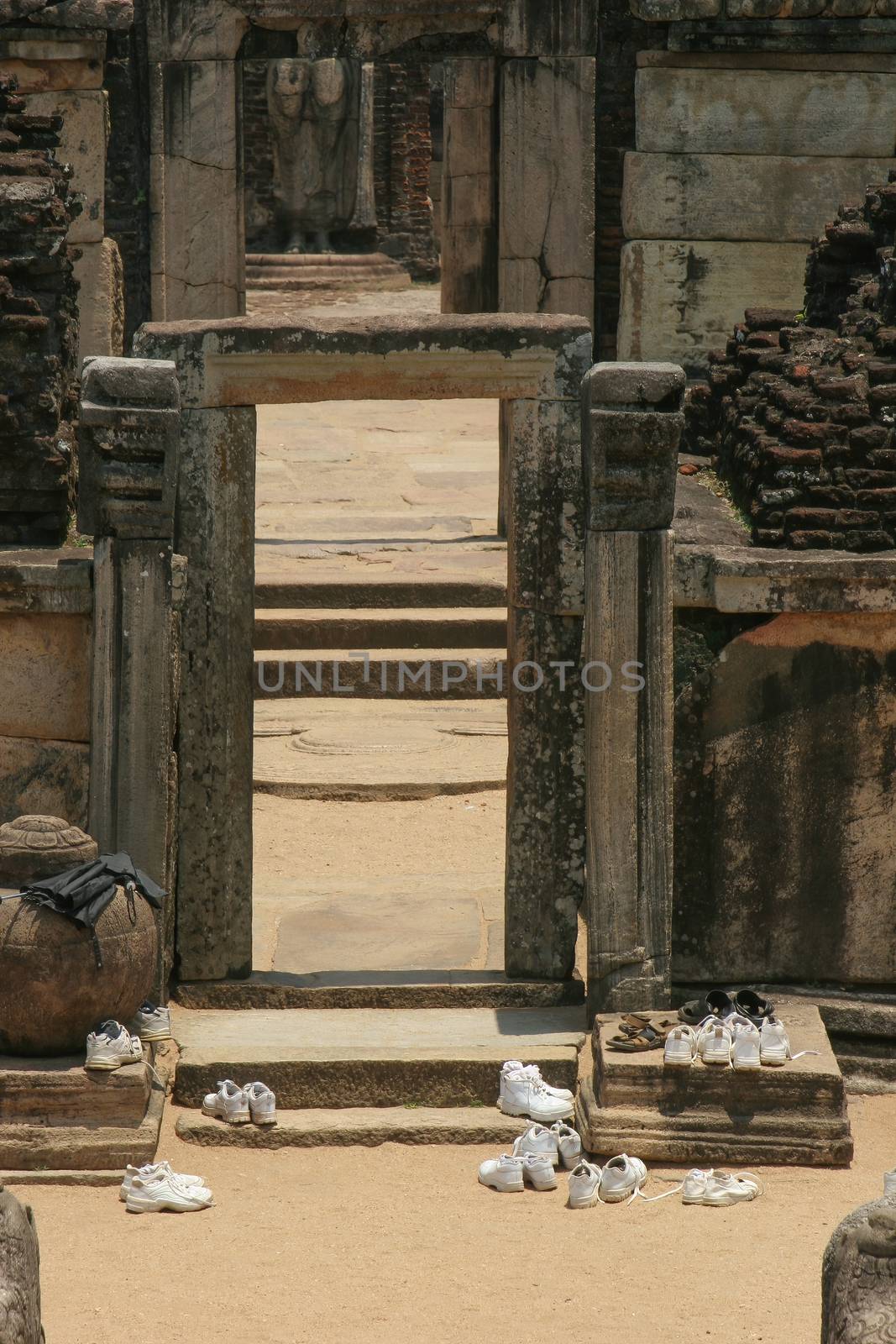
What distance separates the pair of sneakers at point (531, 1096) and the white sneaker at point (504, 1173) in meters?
0.28

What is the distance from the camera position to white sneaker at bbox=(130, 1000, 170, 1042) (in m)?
6.60

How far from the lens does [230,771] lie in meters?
7.23

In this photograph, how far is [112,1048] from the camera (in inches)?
247

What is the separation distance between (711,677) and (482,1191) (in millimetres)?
1865

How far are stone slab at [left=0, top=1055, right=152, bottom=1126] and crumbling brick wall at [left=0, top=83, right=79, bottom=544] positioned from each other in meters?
2.37

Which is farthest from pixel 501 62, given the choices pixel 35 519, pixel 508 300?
pixel 35 519

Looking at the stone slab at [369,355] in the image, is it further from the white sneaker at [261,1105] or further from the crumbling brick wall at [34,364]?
the white sneaker at [261,1105]

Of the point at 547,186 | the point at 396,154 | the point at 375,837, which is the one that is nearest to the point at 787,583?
the point at 375,837

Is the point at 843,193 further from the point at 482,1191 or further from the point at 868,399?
the point at 482,1191

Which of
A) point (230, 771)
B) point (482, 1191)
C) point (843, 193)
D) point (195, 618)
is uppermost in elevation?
point (843, 193)

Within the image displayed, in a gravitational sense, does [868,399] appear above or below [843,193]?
below

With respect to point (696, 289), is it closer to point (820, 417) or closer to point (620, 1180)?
point (820, 417)

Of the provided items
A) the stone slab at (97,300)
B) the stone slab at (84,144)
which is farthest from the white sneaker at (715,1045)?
the stone slab at (84,144)

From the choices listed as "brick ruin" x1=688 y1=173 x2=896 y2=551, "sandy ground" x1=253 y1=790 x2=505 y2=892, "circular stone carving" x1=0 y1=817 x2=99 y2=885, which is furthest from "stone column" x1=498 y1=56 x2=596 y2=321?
"circular stone carving" x1=0 y1=817 x2=99 y2=885
